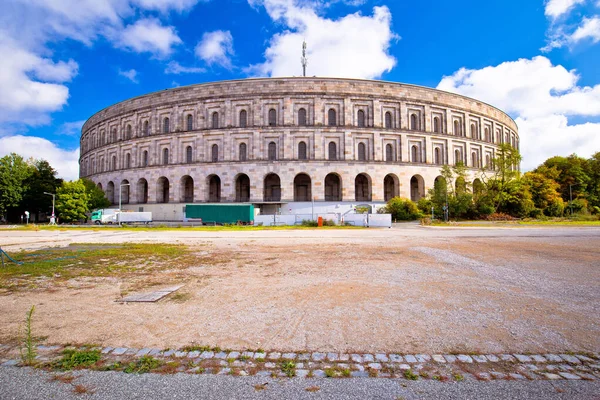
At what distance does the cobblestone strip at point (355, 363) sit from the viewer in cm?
311

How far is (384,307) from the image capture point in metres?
5.16

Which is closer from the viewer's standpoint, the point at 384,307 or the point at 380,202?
the point at 384,307

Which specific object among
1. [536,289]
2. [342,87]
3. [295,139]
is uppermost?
[342,87]

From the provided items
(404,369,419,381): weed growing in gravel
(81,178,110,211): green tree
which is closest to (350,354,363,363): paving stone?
(404,369,419,381): weed growing in gravel

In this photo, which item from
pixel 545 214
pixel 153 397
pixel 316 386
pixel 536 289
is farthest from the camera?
pixel 545 214

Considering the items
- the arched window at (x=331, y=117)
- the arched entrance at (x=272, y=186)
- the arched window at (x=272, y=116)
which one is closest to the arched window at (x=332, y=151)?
the arched window at (x=331, y=117)

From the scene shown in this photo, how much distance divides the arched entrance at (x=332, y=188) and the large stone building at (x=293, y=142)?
150 mm

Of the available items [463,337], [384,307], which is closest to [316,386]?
[463,337]

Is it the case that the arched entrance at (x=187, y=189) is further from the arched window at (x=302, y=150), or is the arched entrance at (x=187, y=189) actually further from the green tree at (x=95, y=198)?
the arched window at (x=302, y=150)

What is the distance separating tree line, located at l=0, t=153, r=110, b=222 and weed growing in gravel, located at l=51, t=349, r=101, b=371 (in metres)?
48.7

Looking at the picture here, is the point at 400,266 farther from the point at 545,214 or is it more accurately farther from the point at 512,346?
the point at 545,214

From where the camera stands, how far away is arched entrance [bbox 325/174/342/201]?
146 ft

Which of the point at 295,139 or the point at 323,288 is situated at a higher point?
the point at 295,139

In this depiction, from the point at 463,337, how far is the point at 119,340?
4487 mm
